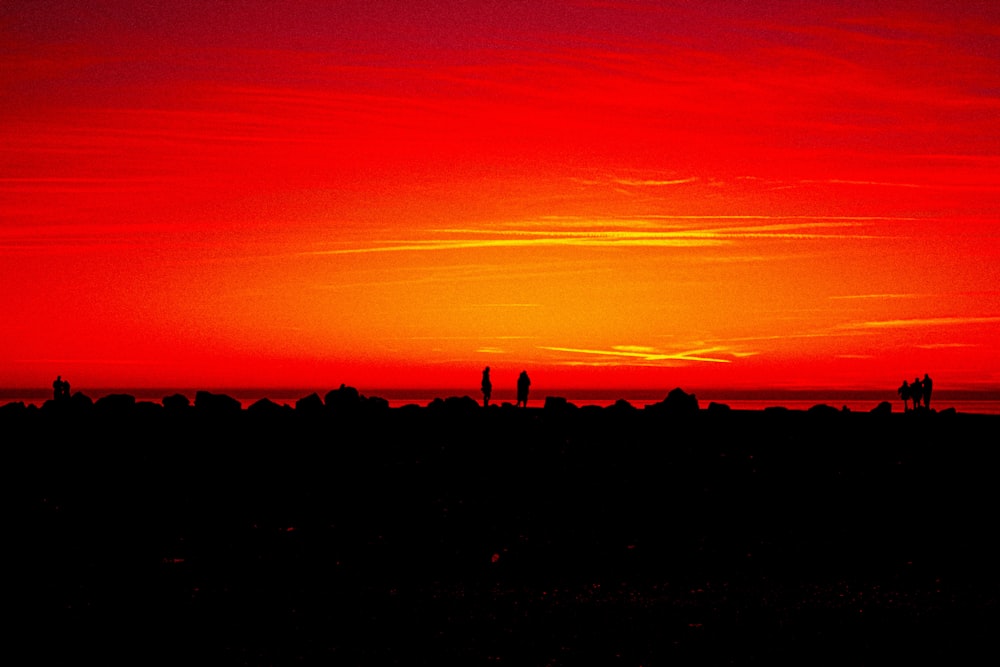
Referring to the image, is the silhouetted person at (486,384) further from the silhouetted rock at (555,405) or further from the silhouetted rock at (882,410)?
the silhouetted rock at (882,410)

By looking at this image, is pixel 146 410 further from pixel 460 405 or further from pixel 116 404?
pixel 460 405

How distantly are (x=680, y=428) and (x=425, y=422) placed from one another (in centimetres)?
1060

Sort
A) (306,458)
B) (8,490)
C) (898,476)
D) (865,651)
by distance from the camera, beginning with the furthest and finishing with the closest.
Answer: (306,458)
(898,476)
(8,490)
(865,651)

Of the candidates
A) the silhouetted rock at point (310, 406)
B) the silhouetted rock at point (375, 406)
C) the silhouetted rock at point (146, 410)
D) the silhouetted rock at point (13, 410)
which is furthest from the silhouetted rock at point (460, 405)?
the silhouetted rock at point (13, 410)

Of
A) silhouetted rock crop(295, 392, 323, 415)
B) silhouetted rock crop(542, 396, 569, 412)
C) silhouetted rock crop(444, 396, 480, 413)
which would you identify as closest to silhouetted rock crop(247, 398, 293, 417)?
silhouetted rock crop(295, 392, 323, 415)

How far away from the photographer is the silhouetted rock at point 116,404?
148 feet

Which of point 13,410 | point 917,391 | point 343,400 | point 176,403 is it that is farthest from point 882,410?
point 13,410

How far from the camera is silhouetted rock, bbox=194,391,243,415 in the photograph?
4488 centimetres

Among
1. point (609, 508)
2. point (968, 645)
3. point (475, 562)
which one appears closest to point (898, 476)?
point (609, 508)

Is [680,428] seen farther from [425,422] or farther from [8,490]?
[8,490]

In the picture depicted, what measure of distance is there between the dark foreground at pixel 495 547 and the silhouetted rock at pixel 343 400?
4.28m

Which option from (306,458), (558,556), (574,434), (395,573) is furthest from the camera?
(574,434)

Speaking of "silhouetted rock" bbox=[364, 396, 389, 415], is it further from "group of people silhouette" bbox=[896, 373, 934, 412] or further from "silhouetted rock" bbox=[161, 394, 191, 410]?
"group of people silhouette" bbox=[896, 373, 934, 412]

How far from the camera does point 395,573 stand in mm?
20250
